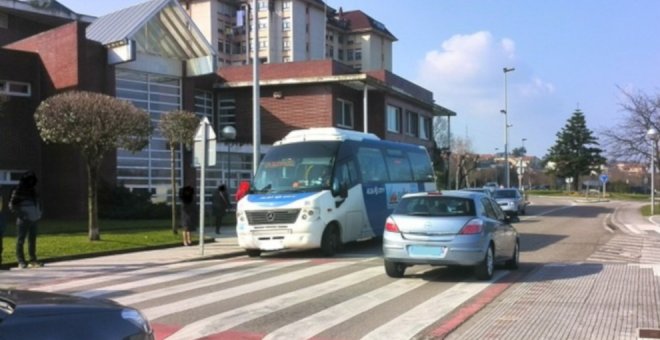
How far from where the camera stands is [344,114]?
3978 cm

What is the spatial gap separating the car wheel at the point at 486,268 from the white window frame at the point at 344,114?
27257 millimetres

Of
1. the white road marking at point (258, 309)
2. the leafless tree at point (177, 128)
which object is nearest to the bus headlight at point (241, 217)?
the white road marking at point (258, 309)

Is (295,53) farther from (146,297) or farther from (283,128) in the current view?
(146,297)

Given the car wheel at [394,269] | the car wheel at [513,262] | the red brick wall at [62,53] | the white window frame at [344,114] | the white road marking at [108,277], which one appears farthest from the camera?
the white window frame at [344,114]

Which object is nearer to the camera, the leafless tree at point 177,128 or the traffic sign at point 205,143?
the traffic sign at point 205,143

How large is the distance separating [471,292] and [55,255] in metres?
9.60

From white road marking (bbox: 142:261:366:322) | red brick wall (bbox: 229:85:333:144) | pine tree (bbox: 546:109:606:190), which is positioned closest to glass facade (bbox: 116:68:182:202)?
red brick wall (bbox: 229:85:333:144)

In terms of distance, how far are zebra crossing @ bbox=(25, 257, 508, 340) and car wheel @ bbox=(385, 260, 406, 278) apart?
0.64 ft

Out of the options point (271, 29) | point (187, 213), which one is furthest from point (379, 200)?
point (271, 29)

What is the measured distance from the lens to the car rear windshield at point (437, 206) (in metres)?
11.4

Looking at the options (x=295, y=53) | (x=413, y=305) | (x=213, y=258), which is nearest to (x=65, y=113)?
(x=213, y=258)

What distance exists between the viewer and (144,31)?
31172 millimetres

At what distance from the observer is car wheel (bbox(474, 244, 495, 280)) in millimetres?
11094

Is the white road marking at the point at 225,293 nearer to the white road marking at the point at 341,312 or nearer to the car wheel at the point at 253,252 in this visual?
the white road marking at the point at 341,312
